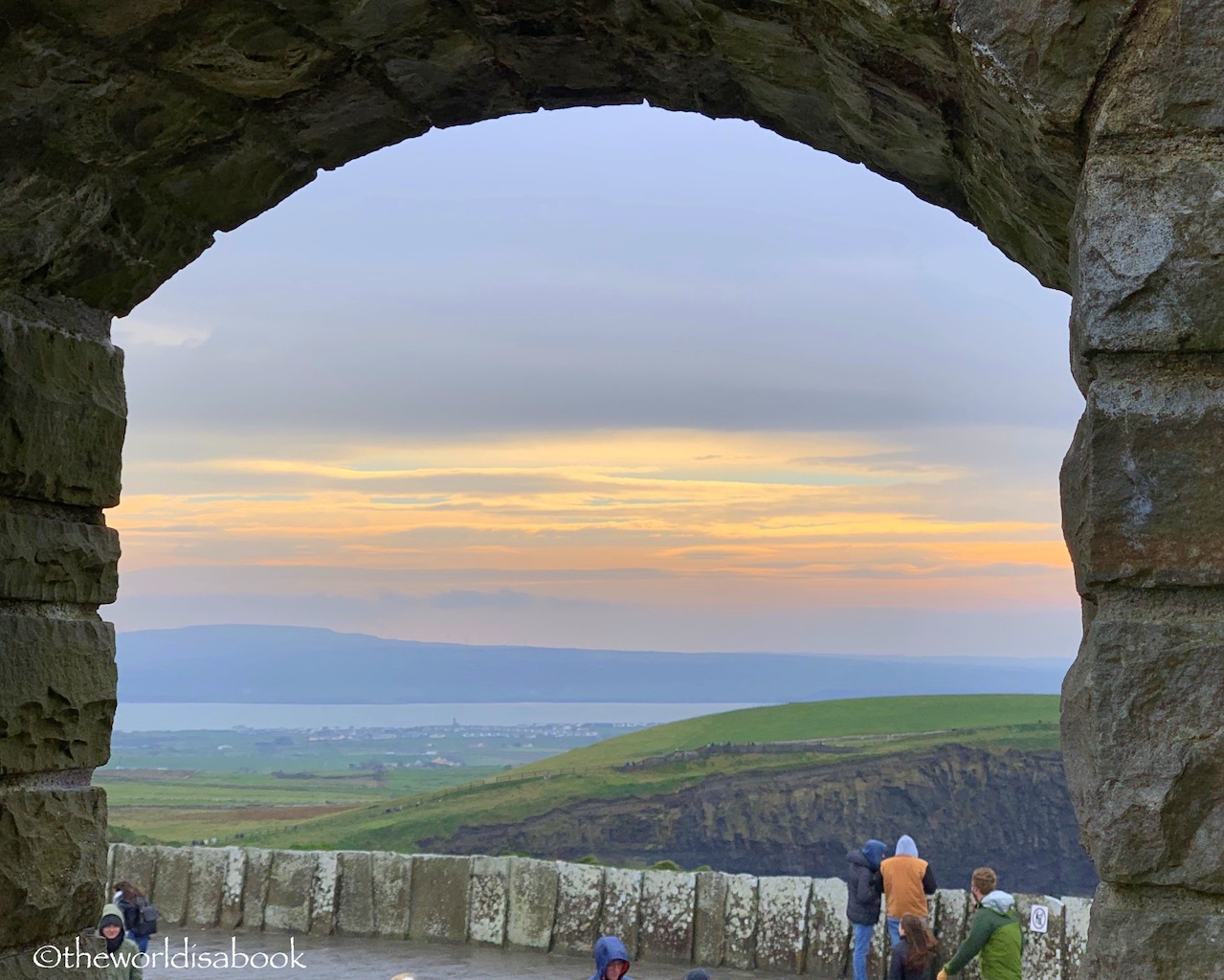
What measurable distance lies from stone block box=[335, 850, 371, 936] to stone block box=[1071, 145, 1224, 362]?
1031 centimetres

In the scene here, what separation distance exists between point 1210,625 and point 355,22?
7.00 ft

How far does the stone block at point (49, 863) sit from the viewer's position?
320 centimetres

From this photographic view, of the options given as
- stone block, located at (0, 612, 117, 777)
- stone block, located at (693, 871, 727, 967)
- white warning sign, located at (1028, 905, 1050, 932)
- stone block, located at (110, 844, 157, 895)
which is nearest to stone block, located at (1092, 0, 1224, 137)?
stone block, located at (0, 612, 117, 777)

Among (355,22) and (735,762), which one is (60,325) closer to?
(355,22)

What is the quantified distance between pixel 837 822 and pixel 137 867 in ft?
33.1

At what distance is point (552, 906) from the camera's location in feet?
35.6

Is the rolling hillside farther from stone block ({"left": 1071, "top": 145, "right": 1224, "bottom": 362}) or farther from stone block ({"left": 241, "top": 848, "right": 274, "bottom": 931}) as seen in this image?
stone block ({"left": 1071, "top": 145, "right": 1224, "bottom": 362})

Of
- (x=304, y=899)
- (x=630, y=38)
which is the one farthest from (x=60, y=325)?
(x=304, y=899)

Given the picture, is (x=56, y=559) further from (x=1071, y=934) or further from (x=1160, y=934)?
(x=1071, y=934)

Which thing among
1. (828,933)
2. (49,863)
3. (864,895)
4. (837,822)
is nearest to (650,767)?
(837,822)

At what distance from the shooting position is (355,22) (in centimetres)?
289

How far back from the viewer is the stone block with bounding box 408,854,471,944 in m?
11.1

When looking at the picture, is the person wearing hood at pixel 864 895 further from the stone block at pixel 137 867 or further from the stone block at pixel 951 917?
the stone block at pixel 137 867

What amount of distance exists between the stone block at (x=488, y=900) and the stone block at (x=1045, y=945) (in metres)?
4.21
